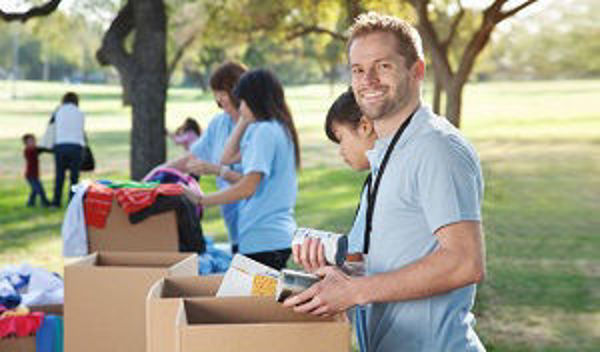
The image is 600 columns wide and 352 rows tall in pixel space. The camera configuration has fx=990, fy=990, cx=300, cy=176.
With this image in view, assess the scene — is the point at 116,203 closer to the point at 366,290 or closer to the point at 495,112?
the point at 366,290

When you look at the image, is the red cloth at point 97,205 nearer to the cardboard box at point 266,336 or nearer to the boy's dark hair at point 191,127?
the cardboard box at point 266,336

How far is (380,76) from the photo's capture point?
242 cm

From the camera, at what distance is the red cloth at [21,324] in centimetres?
464

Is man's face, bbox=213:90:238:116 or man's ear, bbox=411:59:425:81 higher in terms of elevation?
man's ear, bbox=411:59:425:81

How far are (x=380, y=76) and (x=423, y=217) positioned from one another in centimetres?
36

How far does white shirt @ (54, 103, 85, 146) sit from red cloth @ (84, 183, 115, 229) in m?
9.42

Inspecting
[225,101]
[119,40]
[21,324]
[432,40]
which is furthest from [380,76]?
[432,40]

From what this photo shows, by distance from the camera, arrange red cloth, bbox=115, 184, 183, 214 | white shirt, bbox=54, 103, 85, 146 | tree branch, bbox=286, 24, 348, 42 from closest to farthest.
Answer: red cloth, bbox=115, 184, 183, 214 → white shirt, bbox=54, 103, 85, 146 → tree branch, bbox=286, 24, 348, 42

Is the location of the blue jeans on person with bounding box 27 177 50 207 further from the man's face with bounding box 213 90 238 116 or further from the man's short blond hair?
the man's short blond hair

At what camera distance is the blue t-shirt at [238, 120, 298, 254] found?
4965 millimetres

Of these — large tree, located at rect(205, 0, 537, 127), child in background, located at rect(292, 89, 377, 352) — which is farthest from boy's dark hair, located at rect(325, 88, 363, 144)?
large tree, located at rect(205, 0, 537, 127)

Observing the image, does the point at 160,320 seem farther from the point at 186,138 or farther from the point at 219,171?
the point at 186,138

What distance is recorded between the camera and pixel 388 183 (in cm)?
240

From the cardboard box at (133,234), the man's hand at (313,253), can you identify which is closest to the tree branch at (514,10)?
the cardboard box at (133,234)
